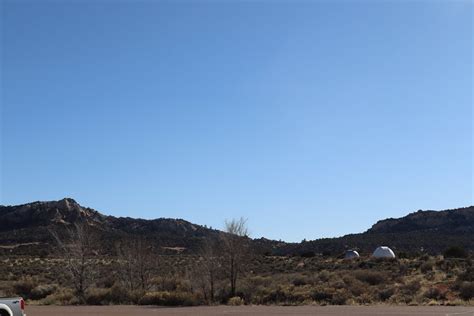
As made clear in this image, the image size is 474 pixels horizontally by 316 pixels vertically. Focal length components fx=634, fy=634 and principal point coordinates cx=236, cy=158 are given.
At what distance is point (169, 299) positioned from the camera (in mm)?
29609

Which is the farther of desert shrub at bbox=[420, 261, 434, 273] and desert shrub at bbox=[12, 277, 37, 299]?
desert shrub at bbox=[420, 261, 434, 273]

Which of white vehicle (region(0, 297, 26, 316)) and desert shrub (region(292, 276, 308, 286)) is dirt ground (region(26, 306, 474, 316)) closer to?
white vehicle (region(0, 297, 26, 316))

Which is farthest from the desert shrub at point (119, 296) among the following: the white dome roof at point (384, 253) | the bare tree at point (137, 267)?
the white dome roof at point (384, 253)

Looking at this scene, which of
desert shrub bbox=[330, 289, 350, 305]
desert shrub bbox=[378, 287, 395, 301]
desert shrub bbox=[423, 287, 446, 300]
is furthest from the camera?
desert shrub bbox=[378, 287, 395, 301]

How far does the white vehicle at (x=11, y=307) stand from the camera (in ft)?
57.3

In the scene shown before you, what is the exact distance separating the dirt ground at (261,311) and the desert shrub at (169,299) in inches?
79.0

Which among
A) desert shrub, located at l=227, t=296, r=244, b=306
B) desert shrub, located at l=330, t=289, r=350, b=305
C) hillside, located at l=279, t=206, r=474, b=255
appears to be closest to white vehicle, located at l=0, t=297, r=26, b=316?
desert shrub, located at l=227, t=296, r=244, b=306

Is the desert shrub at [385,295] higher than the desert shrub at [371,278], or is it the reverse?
the desert shrub at [371,278]

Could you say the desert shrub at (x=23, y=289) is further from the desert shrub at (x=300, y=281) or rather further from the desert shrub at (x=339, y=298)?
the desert shrub at (x=339, y=298)

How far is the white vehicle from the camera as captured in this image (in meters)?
17.5

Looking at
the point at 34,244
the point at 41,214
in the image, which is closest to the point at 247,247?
the point at 34,244

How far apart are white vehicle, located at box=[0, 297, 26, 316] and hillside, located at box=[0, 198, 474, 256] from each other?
64.0m

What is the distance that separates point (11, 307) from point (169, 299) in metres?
12.6

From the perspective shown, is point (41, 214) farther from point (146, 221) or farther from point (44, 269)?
point (44, 269)
